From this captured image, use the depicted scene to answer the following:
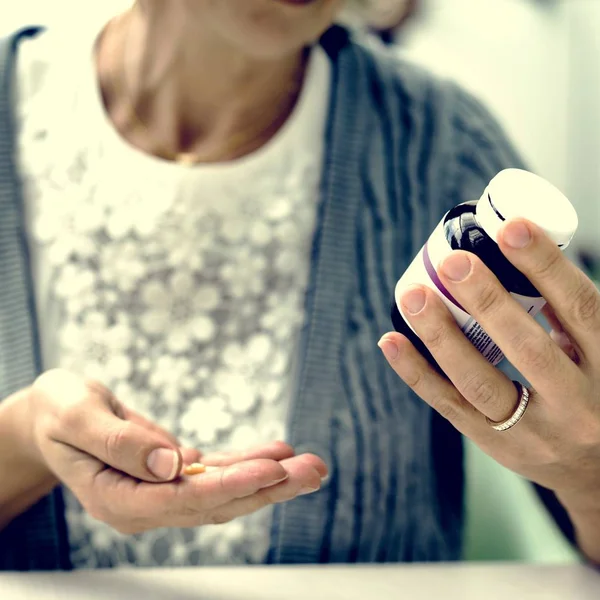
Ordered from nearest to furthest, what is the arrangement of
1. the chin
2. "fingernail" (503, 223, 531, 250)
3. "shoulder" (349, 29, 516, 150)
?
1. "fingernail" (503, 223, 531, 250)
2. the chin
3. "shoulder" (349, 29, 516, 150)

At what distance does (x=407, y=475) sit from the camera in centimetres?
58

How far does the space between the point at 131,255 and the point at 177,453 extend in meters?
0.25

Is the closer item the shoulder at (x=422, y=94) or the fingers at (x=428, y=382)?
the fingers at (x=428, y=382)

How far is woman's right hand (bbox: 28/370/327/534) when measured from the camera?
0.38 m

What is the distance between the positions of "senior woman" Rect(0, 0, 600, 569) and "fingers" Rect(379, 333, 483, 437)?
118mm

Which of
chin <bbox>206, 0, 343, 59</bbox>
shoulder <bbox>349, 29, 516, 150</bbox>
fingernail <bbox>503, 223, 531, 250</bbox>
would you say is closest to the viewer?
fingernail <bbox>503, 223, 531, 250</bbox>

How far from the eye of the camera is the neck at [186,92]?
0.62 metres

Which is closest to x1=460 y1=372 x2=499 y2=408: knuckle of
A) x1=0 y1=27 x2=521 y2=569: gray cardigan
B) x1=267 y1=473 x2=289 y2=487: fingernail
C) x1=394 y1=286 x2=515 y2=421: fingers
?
x1=394 y1=286 x2=515 y2=421: fingers

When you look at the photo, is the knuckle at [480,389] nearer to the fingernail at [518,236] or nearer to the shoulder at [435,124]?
the fingernail at [518,236]

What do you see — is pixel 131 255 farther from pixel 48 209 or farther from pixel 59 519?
pixel 59 519

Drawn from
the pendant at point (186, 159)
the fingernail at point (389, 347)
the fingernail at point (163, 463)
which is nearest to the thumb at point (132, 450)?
the fingernail at point (163, 463)

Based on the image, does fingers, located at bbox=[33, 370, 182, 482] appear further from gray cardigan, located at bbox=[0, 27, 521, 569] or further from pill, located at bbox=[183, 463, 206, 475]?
gray cardigan, located at bbox=[0, 27, 521, 569]

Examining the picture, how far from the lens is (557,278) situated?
0.31m

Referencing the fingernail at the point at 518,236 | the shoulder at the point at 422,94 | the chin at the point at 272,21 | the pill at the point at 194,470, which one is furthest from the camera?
the shoulder at the point at 422,94
